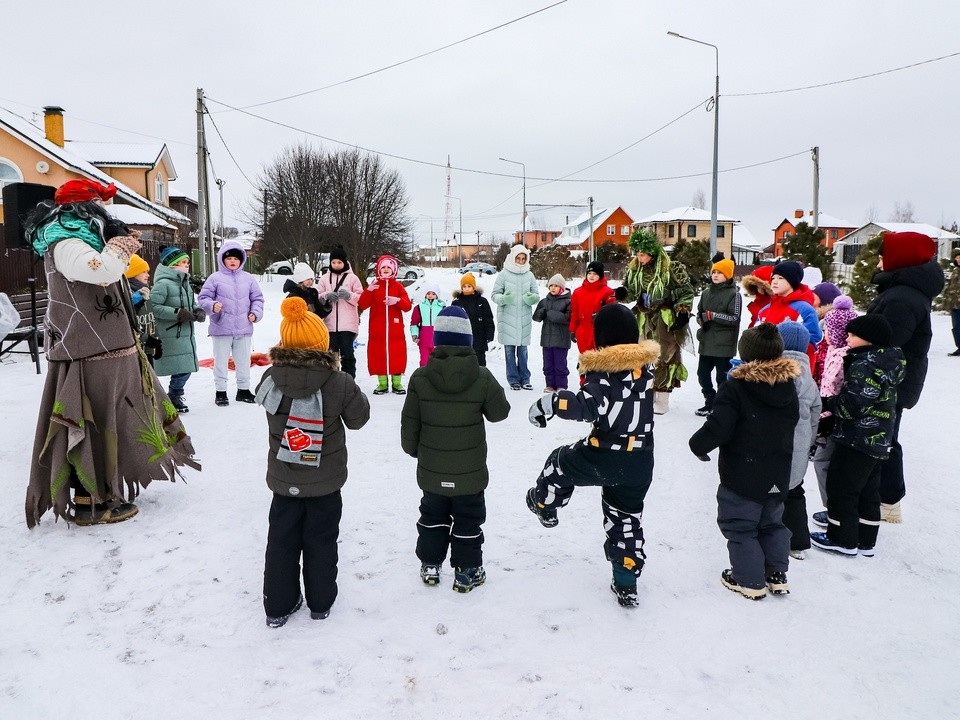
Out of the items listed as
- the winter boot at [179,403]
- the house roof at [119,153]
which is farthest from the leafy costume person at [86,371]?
the house roof at [119,153]

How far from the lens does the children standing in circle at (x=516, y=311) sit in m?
9.20

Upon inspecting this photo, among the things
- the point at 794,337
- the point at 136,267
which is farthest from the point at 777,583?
the point at 136,267

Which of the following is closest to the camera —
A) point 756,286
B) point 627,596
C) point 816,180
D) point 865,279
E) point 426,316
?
point 627,596

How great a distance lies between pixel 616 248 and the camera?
35906mm

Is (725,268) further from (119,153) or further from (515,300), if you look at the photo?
(119,153)

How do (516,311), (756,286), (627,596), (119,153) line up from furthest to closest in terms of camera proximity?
(119,153), (516,311), (756,286), (627,596)

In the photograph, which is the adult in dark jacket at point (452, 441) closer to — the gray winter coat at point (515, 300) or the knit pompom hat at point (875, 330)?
the knit pompom hat at point (875, 330)

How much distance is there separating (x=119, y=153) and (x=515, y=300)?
34279mm

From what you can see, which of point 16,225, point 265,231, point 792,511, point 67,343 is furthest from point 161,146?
point 792,511

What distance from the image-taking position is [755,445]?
11.3 feet

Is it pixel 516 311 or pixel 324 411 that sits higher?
pixel 516 311

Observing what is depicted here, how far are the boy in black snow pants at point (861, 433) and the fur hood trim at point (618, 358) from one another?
1442 millimetres

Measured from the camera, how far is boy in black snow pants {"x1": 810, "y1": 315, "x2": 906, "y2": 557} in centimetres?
389

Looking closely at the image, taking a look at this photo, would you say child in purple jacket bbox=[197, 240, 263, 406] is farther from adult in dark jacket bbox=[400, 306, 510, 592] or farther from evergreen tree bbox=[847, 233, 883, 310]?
evergreen tree bbox=[847, 233, 883, 310]
